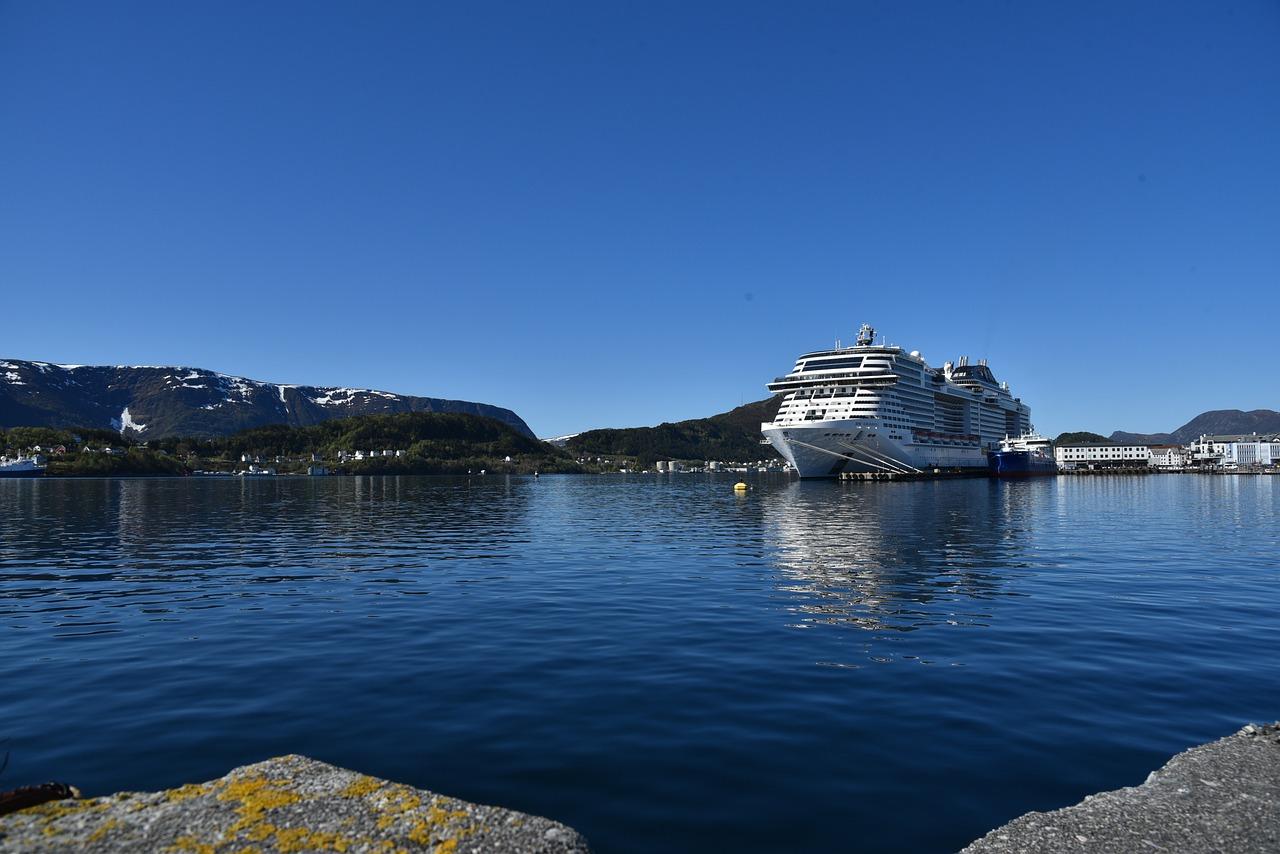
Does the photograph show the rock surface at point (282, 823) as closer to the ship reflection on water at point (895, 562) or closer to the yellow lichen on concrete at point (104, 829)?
the yellow lichen on concrete at point (104, 829)

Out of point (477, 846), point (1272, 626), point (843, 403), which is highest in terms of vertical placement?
point (843, 403)

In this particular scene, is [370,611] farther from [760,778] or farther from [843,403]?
[843,403]

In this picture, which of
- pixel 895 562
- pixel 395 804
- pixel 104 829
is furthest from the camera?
pixel 895 562

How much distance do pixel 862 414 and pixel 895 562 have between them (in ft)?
316

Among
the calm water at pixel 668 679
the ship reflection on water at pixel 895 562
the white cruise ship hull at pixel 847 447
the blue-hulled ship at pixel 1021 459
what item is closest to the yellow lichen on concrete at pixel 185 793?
the calm water at pixel 668 679

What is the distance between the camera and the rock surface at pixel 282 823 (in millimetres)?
5293

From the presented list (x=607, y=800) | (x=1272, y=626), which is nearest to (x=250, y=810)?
(x=607, y=800)

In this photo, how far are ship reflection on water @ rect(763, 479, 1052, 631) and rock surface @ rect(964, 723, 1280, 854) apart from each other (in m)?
9.26

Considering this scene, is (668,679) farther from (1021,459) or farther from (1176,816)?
(1021,459)

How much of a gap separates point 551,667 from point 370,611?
321 inches

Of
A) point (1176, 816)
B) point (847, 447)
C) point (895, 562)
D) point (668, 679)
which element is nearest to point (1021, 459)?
point (847, 447)

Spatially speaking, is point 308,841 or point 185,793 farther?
point 185,793

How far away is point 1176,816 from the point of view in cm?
695

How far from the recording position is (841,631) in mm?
16969
